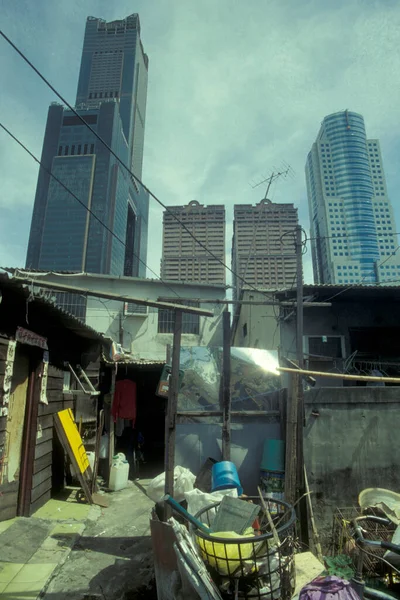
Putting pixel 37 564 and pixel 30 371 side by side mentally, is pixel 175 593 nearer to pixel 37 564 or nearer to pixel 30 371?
pixel 37 564

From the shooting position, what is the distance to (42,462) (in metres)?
7.24

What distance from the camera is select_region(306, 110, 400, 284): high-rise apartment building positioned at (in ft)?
120

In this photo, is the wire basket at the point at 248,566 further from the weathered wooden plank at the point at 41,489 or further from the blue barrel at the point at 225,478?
the weathered wooden plank at the point at 41,489

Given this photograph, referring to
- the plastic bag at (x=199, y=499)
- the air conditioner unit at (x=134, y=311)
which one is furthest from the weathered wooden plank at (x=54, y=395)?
the air conditioner unit at (x=134, y=311)

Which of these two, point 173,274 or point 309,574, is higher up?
point 173,274

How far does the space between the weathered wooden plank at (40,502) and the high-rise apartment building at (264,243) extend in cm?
1393

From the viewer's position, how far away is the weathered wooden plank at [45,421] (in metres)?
7.21

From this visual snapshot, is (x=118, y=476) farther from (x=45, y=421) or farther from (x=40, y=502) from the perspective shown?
(x=45, y=421)

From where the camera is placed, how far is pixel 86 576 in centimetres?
459

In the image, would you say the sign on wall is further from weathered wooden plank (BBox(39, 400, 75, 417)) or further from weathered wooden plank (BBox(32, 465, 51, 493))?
weathered wooden plank (BBox(32, 465, 51, 493))

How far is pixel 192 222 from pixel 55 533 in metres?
30.6

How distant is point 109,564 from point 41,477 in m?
2.94

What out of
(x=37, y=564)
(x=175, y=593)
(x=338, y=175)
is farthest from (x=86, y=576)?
(x=338, y=175)

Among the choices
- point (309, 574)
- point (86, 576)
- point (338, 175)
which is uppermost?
point (338, 175)
